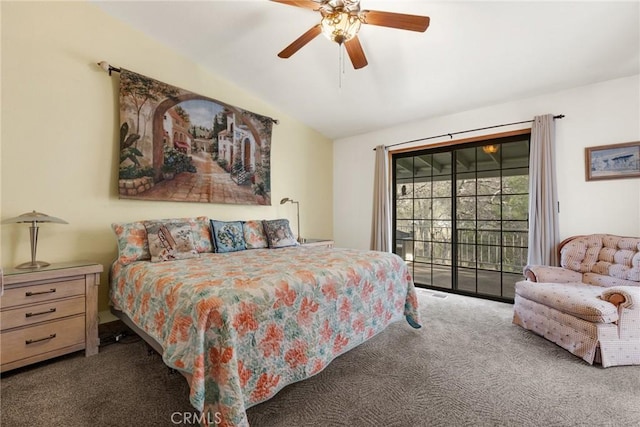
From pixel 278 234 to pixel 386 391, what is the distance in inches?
84.4

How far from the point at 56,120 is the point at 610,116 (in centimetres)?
545

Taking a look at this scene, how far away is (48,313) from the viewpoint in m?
2.02

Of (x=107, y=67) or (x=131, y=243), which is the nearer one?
(x=131, y=243)

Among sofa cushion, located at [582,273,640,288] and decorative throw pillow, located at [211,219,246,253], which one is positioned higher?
decorative throw pillow, located at [211,219,246,253]

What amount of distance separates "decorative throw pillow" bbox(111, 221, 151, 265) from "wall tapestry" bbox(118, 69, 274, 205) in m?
0.40

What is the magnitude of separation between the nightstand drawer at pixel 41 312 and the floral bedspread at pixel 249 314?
0.27 metres

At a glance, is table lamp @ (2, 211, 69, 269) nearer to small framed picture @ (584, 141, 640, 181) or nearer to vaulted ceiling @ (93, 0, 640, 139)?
vaulted ceiling @ (93, 0, 640, 139)

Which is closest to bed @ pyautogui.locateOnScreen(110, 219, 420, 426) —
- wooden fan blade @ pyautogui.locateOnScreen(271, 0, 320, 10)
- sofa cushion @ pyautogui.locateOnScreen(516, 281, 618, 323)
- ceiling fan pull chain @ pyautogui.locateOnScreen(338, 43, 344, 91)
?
sofa cushion @ pyautogui.locateOnScreen(516, 281, 618, 323)

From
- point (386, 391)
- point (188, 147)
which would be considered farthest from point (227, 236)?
point (386, 391)

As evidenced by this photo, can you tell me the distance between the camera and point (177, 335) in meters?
1.39

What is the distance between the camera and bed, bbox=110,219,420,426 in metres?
1.28

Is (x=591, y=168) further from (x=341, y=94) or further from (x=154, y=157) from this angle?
(x=154, y=157)

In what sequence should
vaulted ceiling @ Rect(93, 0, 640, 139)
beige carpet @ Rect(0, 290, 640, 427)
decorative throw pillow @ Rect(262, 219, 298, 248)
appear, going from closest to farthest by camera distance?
beige carpet @ Rect(0, 290, 640, 427), vaulted ceiling @ Rect(93, 0, 640, 139), decorative throw pillow @ Rect(262, 219, 298, 248)

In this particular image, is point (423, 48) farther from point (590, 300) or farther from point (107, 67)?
point (107, 67)
